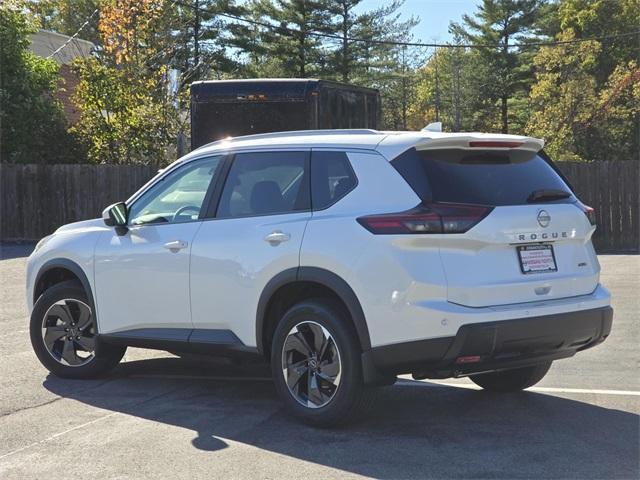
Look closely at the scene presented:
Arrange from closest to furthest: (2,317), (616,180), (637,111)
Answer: (2,317) → (616,180) → (637,111)

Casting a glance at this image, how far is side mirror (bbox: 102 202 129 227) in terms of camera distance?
6.98 metres

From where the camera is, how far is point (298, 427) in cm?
586

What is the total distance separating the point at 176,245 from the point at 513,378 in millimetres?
2626

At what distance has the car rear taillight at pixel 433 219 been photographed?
527 centimetres

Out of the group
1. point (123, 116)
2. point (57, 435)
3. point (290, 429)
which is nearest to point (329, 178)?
point (290, 429)

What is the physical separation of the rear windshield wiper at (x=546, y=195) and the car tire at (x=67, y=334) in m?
3.53

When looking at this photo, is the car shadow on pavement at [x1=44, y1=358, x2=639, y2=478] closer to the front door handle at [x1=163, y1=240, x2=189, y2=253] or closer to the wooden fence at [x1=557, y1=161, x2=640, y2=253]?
the front door handle at [x1=163, y1=240, x2=189, y2=253]

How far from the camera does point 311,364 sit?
19.0 feet

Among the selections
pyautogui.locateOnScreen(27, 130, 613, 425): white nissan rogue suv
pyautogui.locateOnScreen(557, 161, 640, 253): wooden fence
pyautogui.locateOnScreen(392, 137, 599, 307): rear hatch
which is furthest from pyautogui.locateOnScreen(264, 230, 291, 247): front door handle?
pyautogui.locateOnScreen(557, 161, 640, 253): wooden fence

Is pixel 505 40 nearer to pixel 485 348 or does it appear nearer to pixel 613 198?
pixel 613 198

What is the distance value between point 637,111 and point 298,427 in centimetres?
3950

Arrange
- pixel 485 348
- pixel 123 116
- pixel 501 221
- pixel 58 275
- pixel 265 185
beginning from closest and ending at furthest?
pixel 485 348
pixel 501 221
pixel 265 185
pixel 58 275
pixel 123 116

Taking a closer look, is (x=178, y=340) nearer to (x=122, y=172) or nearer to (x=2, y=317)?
(x=2, y=317)

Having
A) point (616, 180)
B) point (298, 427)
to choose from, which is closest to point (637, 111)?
point (616, 180)
